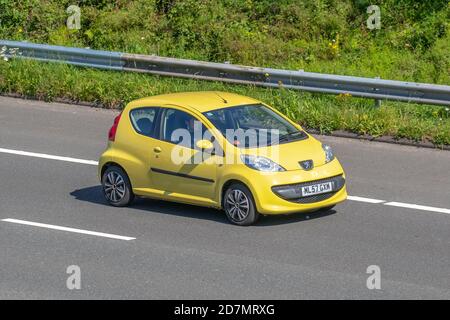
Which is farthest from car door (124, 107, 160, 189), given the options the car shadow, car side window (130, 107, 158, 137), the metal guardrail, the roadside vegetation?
the metal guardrail

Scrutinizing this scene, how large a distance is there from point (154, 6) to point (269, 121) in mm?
10168

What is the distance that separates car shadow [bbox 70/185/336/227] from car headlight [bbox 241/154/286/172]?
2.44 feet

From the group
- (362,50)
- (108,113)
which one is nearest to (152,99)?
(108,113)

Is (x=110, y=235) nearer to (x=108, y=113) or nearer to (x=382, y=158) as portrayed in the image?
(x=382, y=158)

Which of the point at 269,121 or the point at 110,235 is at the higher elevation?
the point at 269,121

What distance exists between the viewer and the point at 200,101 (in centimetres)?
1545

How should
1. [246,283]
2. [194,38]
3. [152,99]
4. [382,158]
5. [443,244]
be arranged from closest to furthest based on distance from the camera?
[246,283]
[443,244]
[152,99]
[382,158]
[194,38]

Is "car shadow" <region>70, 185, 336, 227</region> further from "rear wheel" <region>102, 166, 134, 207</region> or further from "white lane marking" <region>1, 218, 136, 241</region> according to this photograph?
"white lane marking" <region>1, 218, 136, 241</region>

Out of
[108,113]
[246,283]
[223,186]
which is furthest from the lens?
[108,113]

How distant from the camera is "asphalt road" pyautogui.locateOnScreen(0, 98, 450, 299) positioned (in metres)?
12.1

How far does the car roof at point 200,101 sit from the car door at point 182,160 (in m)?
0.16

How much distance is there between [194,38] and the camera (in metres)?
23.6

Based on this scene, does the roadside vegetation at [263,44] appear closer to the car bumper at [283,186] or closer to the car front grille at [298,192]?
the car front grille at [298,192]

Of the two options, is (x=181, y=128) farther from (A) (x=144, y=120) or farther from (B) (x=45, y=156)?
(B) (x=45, y=156)
